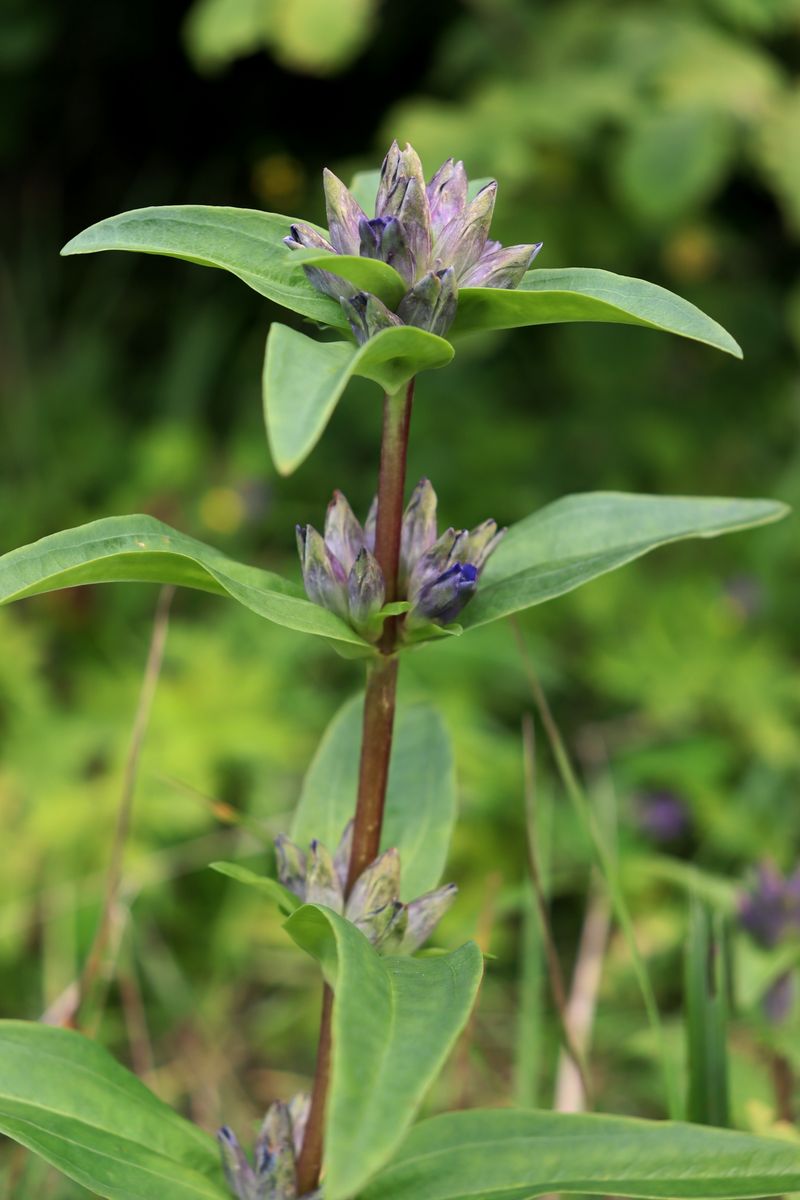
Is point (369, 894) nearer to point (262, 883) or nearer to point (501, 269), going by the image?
point (262, 883)

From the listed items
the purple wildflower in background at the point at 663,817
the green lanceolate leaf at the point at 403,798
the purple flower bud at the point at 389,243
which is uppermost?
the purple wildflower in background at the point at 663,817

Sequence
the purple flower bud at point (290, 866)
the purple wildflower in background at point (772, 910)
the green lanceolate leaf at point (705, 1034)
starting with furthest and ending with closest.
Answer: the purple wildflower in background at point (772, 910), the green lanceolate leaf at point (705, 1034), the purple flower bud at point (290, 866)

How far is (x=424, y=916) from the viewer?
2.75 ft

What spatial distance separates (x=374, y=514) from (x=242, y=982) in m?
1.43

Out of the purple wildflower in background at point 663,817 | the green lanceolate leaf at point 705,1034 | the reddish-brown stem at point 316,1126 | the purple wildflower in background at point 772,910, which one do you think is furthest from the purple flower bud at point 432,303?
the purple wildflower in background at point 663,817

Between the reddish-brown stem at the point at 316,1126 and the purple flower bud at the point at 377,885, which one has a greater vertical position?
the purple flower bud at the point at 377,885

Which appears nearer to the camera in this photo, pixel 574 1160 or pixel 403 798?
pixel 574 1160

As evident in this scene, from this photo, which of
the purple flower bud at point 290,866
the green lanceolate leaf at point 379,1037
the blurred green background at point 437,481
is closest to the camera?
the green lanceolate leaf at point 379,1037

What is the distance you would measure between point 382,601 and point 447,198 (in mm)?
261

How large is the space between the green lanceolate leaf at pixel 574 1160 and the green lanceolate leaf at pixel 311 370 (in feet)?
1.61

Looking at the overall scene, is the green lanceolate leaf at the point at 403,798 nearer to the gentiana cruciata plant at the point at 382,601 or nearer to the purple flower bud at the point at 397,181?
the gentiana cruciata plant at the point at 382,601

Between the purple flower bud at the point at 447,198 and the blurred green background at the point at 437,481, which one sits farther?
the blurred green background at the point at 437,481

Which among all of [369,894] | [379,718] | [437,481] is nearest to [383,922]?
[369,894]

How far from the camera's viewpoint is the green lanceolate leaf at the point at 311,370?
567mm
